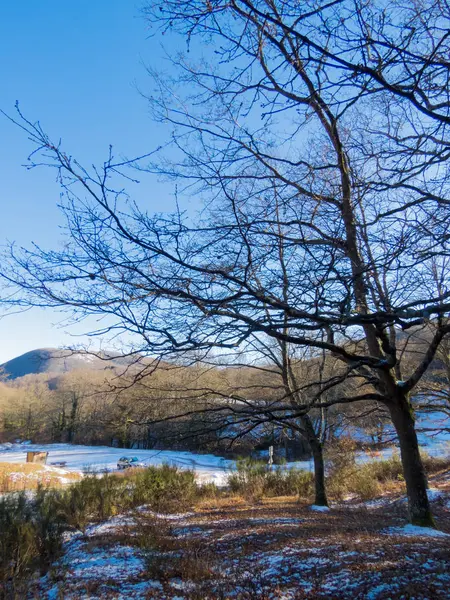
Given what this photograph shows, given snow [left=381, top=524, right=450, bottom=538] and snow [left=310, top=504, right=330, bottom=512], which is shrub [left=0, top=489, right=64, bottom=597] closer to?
snow [left=381, top=524, right=450, bottom=538]

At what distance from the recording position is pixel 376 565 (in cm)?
428

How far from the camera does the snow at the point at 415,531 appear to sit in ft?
20.1

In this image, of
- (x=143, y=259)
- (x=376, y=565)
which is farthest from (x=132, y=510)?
(x=143, y=259)

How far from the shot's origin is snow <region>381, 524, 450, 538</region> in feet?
20.1

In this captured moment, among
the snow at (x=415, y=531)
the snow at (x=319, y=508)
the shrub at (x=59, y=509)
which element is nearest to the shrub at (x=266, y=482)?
the shrub at (x=59, y=509)

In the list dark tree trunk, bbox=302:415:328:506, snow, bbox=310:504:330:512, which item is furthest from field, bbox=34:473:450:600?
dark tree trunk, bbox=302:415:328:506

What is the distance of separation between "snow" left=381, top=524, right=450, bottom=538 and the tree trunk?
0.12 meters

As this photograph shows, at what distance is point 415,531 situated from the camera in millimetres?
6375

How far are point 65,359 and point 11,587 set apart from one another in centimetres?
326

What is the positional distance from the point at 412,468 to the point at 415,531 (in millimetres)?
1004

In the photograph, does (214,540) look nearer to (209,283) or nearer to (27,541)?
(27,541)

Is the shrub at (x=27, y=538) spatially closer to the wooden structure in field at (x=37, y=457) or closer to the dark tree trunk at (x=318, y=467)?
the dark tree trunk at (x=318, y=467)

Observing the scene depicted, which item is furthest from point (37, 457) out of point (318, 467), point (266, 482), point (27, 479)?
point (318, 467)

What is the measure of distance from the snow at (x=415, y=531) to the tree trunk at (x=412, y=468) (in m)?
0.12
